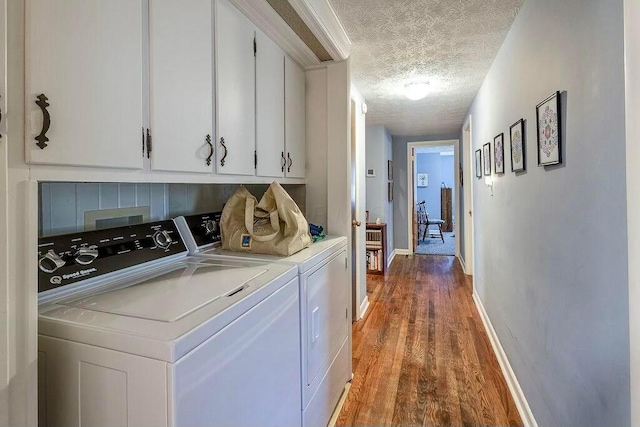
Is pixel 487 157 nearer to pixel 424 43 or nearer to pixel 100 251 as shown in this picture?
pixel 424 43

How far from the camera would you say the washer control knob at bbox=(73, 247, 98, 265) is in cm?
109

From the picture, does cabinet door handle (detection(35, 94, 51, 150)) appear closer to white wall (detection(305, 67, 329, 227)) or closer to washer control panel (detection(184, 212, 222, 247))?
washer control panel (detection(184, 212, 222, 247))

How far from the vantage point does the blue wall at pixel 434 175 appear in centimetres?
947

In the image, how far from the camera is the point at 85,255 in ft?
3.67

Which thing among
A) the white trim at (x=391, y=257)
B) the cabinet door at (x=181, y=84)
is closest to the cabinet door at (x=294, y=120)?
the cabinet door at (x=181, y=84)

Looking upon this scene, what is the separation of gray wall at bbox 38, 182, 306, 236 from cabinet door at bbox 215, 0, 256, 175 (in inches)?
15.0

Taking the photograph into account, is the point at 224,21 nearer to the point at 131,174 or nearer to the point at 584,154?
the point at 131,174

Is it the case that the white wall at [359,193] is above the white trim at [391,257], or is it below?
above

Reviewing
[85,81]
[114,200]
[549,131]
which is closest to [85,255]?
[114,200]

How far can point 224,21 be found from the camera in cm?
142

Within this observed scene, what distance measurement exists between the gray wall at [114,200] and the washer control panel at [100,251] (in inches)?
3.7

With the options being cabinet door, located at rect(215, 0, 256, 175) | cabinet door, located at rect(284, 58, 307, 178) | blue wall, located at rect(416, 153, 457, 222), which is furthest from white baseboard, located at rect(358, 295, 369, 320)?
blue wall, located at rect(416, 153, 457, 222)

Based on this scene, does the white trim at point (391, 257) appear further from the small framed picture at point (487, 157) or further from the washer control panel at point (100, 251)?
the washer control panel at point (100, 251)

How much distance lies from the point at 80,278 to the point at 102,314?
290 mm
